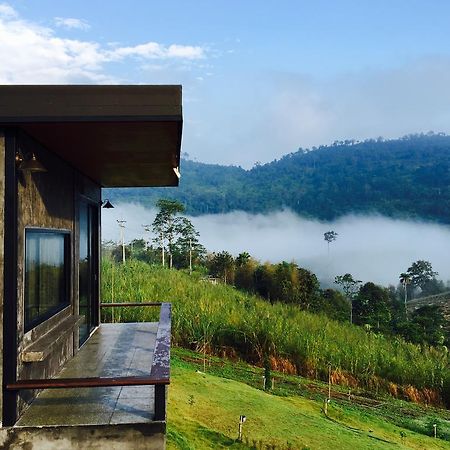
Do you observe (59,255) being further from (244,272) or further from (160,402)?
(244,272)

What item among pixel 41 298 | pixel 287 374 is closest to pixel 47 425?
pixel 41 298

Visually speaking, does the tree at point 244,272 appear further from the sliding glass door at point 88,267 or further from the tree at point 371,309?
the sliding glass door at point 88,267

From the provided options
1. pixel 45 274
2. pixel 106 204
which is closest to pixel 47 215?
pixel 45 274

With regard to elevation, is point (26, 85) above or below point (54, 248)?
above

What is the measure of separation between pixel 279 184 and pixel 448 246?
48374 millimetres

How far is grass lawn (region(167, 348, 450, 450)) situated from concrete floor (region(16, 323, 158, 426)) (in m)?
0.78

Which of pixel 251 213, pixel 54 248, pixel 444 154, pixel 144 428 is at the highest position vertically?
pixel 444 154

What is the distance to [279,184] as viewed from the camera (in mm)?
149875

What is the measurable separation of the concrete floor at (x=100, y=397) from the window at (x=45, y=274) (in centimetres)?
62

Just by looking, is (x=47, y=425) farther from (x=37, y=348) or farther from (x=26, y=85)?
(x=26, y=85)

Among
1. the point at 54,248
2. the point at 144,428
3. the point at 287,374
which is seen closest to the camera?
the point at 144,428

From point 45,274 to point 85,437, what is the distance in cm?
166

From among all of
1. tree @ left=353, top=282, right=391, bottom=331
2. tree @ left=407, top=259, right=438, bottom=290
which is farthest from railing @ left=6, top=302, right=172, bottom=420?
tree @ left=407, top=259, right=438, bottom=290

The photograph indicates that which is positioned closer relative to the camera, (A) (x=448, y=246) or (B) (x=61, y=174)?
(B) (x=61, y=174)
